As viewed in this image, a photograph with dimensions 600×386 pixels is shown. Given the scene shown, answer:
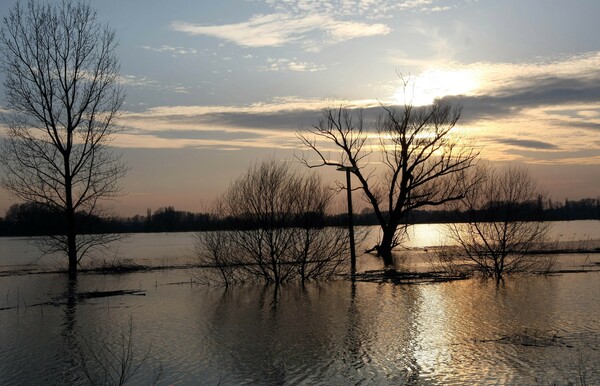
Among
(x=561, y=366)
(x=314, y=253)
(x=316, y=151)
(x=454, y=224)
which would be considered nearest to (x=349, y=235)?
(x=314, y=253)

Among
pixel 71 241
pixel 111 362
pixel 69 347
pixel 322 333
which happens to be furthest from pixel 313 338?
pixel 71 241

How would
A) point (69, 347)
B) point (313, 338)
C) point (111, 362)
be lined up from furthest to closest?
1. point (313, 338)
2. point (69, 347)
3. point (111, 362)

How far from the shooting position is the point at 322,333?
49.5 ft

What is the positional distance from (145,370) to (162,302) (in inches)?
395

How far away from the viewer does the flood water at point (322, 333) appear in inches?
438

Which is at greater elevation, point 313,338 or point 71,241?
point 71,241

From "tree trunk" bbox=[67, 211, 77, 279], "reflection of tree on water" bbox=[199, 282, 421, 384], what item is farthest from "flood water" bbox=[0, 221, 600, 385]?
"tree trunk" bbox=[67, 211, 77, 279]

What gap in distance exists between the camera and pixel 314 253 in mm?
27625

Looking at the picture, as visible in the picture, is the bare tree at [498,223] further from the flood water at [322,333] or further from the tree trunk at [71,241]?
the tree trunk at [71,241]

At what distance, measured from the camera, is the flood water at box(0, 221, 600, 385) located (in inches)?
438

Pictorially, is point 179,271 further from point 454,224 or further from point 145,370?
point 145,370

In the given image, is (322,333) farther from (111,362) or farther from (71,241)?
(71,241)

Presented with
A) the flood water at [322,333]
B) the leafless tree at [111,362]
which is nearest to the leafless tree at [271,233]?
the flood water at [322,333]

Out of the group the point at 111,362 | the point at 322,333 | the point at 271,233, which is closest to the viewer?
the point at 111,362
